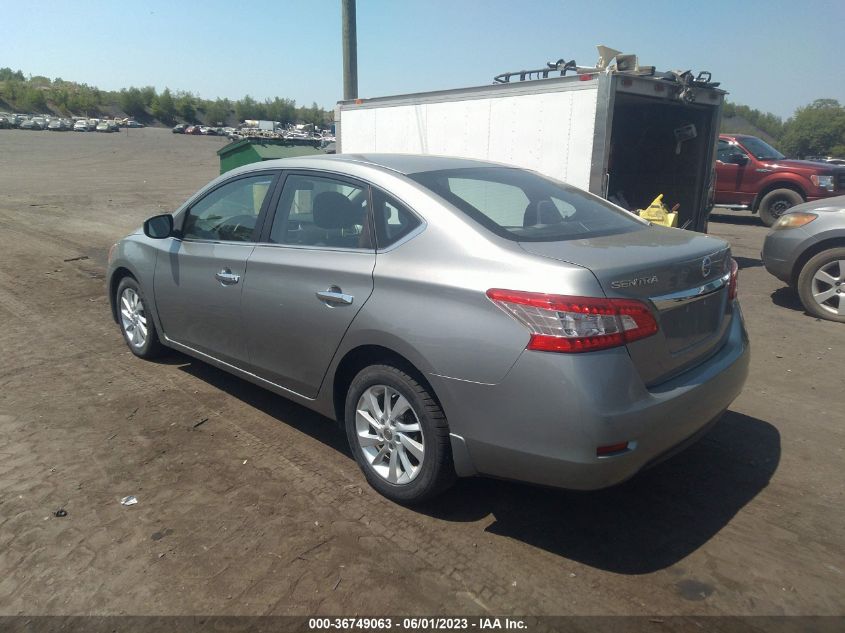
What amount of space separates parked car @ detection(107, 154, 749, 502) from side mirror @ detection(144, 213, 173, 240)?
556mm

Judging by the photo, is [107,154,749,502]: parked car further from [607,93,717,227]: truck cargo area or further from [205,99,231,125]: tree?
[205,99,231,125]: tree

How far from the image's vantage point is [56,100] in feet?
326

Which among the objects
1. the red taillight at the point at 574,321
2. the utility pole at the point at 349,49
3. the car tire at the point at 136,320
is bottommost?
the car tire at the point at 136,320

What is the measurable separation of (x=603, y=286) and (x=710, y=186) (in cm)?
766

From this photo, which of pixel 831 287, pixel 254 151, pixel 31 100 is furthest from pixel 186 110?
pixel 831 287

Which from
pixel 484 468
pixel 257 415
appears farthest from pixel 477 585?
pixel 257 415

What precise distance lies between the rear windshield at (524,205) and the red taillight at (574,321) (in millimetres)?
455

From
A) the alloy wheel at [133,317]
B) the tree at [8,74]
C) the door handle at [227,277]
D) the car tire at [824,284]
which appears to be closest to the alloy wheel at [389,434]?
the door handle at [227,277]

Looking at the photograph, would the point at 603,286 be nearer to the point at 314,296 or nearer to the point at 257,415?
the point at 314,296

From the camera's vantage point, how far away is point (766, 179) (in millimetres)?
13758

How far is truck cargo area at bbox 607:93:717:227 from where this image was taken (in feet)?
29.9

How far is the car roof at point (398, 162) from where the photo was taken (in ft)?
11.6

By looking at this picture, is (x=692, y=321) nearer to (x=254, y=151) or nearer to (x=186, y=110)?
(x=254, y=151)

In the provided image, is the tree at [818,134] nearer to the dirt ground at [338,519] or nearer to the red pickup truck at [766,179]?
the red pickup truck at [766,179]
